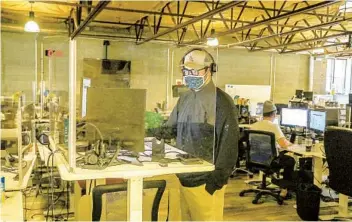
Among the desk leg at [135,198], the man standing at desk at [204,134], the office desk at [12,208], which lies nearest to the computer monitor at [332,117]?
the man standing at desk at [204,134]

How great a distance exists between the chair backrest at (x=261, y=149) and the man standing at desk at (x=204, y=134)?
6.61ft

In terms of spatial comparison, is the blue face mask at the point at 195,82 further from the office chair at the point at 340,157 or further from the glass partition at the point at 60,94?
the office chair at the point at 340,157

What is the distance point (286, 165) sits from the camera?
4.66m

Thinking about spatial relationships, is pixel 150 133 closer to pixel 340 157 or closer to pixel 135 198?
pixel 135 198

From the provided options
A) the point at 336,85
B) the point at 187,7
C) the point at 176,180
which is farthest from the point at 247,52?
the point at 176,180

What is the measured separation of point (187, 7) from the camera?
6359mm

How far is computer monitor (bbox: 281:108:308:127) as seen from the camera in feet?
19.6

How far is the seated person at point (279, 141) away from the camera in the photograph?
467cm

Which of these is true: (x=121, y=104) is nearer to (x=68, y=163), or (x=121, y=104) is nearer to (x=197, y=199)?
(x=68, y=163)

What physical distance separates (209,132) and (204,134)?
0.05m

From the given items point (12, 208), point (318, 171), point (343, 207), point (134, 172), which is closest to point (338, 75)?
point (318, 171)

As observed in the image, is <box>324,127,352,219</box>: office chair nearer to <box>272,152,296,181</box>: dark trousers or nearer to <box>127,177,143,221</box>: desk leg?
<box>272,152,296,181</box>: dark trousers

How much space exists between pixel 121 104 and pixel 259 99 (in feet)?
27.7

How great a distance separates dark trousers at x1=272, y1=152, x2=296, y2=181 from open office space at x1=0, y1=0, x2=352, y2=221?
1 cm
